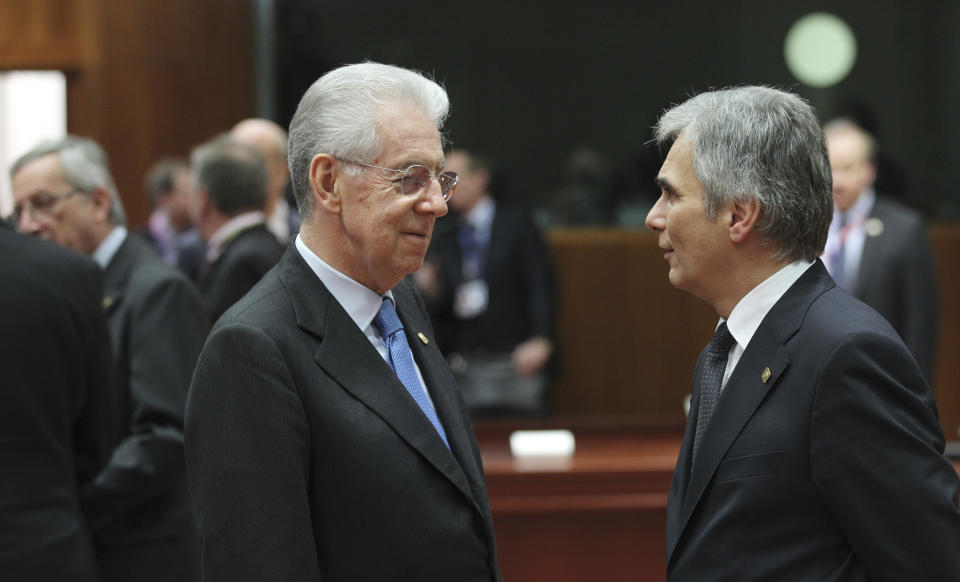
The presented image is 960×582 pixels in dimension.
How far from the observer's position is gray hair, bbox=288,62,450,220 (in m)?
1.99

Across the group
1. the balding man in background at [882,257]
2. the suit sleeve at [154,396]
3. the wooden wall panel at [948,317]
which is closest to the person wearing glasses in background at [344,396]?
the suit sleeve at [154,396]

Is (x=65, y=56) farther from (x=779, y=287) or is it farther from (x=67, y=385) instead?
(x=779, y=287)

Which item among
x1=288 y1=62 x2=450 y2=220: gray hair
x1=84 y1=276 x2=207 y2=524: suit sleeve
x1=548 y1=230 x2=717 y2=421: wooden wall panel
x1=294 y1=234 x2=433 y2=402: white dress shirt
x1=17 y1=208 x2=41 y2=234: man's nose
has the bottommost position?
x1=548 y1=230 x2=717 y2=421: wooden wall panel

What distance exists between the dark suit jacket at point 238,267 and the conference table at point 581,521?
1.01 metres

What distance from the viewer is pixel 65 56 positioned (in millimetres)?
6840

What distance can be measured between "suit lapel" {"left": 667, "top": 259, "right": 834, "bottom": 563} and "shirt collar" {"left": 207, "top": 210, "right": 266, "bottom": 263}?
94.0 inches

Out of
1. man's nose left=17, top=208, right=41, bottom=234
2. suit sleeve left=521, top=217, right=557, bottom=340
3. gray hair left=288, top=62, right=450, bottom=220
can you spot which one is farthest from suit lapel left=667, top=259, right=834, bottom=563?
suit sleeve left=521, top=217, right=557, bottom=340

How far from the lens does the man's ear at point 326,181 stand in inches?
79.0

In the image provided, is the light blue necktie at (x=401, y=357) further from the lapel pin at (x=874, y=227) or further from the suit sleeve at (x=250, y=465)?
the lapel pin at (x=874, y=227)

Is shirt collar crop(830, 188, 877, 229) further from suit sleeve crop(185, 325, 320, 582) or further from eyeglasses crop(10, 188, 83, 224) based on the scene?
suit sleeve crop(185, 325, 320, 582)

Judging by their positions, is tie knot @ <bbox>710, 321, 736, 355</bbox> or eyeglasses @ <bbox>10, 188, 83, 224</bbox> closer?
tie knot @ <bbox>710, 321, 736, 355</bbox>

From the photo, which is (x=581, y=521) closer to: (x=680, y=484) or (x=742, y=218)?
(x=680, y=484)

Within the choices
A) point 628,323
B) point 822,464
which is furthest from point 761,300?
point 628,323

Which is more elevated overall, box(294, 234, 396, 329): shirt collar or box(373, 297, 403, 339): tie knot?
box(294, 234, 396, 329): shirt collar
